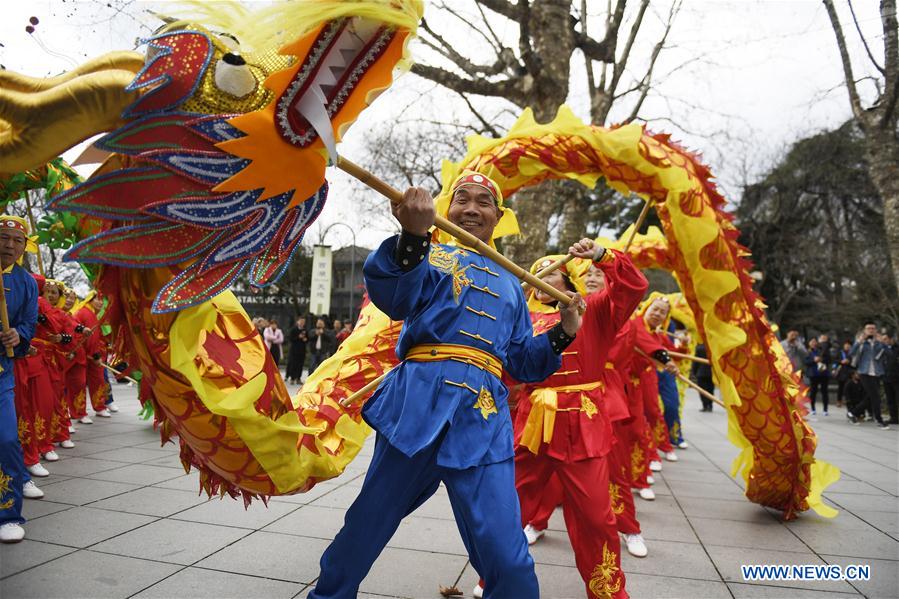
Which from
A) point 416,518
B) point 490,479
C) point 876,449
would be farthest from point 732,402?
point 876,449

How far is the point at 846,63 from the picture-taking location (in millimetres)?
9477

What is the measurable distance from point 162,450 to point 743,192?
2196 centimetres

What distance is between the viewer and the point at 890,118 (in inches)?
341

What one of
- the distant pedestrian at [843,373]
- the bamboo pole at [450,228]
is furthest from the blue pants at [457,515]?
the distant pedestrian at [843,373]

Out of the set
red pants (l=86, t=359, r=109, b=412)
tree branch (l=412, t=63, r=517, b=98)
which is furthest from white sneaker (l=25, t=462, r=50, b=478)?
tree branch (l=412, t=63, r=517, b=98)

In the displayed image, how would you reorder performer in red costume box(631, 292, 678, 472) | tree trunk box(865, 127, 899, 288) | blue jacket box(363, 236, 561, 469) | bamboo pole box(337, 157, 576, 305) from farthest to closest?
tree trunk box(865, 127, 899, 288)
performer in red costume box(631, 292, 678, 472)
blue jacket box(363, 236, 561, 469)
bamboo pole box(337, 157, 576, 305)

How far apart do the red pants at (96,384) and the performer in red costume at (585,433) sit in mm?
5907

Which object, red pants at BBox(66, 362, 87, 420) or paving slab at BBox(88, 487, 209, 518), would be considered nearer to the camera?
paving slab at BBox(88, 487, 209, 518)

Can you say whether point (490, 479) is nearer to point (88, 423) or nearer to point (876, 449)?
point (88, 423)

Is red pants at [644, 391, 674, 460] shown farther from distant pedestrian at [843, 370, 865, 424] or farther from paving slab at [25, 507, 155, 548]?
distant pedestrian at [843, 370, 865, 424]

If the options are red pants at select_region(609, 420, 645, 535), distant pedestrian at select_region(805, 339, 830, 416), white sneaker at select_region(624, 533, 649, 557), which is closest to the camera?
white sneaker at select_region(624, 533, 649, 557)

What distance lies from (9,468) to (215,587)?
144 centimetres

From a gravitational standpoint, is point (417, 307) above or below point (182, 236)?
below

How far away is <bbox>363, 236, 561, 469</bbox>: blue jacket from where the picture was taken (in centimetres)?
196
